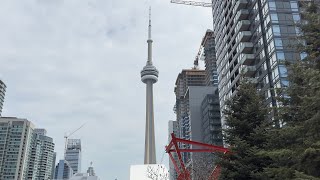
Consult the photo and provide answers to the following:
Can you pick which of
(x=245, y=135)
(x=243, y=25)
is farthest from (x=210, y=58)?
(x=245, y=135)

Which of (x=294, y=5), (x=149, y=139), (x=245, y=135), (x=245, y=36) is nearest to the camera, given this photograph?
(x=245, y=135)

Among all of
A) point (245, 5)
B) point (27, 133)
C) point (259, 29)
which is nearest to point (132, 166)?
point (259, 29)

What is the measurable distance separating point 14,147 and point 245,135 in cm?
14322

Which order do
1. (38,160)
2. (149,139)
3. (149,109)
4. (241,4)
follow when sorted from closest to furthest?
1. (241,4)
2. (149,139)
3. (149,109)
4. (38,160)

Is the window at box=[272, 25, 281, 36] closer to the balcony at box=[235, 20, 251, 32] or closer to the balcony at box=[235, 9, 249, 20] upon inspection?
the balcony at box=[235, 20, 251, 32]

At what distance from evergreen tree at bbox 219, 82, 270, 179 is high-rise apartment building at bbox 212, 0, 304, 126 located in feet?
97.7

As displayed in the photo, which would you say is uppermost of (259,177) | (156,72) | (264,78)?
(156,72)

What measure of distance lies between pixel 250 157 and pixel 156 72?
524ft

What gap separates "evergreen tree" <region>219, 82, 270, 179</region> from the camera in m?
21.9

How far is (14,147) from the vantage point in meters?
149

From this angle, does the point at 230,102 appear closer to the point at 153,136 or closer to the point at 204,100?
the point at 204,100

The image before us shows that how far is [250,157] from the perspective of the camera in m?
22.0

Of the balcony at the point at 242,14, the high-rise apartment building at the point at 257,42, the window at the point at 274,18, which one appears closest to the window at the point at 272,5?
the high-rise apartment building at the point at 257,42

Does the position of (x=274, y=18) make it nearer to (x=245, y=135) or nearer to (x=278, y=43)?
(x=278, y=43)
